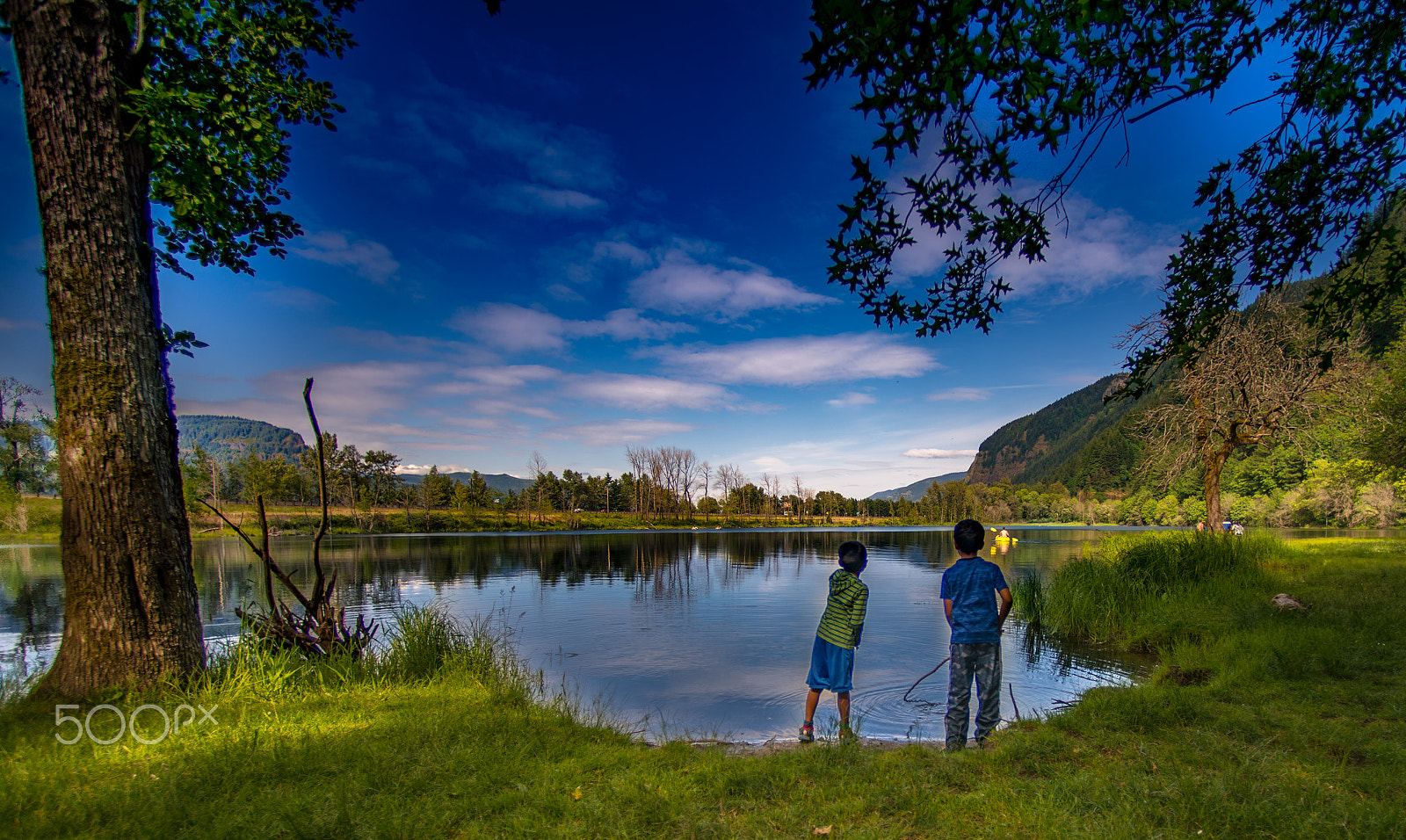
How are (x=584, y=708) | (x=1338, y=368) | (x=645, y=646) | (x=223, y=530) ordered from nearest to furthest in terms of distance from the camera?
(x=584, y=708) < (x=645, y=646) < (x=1338, y=368) < (x=223, y=530)

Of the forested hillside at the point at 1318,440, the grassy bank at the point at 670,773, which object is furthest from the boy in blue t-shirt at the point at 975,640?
the forested hillside at the point at 1318,440

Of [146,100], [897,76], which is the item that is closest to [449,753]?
[897,76]

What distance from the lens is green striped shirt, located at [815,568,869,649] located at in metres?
5.69

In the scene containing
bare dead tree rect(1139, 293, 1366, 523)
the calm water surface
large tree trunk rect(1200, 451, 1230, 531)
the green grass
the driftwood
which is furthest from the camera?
large tree trunk rect(1200, 451, 1230, 531)

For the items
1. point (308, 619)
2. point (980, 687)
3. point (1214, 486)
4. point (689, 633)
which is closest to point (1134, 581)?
point (1214, 486)

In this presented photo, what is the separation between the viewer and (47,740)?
14.1 ft

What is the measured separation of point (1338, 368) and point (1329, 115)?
14.4m

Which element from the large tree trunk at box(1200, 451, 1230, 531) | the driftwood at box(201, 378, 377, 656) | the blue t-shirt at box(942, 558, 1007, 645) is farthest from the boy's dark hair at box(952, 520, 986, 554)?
the large tree trunk at box(1200, 451, 1230, 531)

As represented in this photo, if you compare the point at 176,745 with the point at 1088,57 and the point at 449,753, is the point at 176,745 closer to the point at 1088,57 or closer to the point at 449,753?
the point at 449,753

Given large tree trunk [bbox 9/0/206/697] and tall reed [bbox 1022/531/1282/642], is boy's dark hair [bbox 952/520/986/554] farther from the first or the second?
tall reed [bbox 1022/531/1282/642]

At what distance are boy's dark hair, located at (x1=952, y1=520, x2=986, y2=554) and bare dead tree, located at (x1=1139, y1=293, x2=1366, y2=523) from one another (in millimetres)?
14916

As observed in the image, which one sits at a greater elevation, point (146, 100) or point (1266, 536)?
point (146, 100)

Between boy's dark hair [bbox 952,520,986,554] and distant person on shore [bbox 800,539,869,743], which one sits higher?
boy's dark hair [bbox 952,520,986,554]

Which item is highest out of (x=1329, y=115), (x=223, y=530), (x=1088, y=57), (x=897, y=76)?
(x=1329, y=115)
